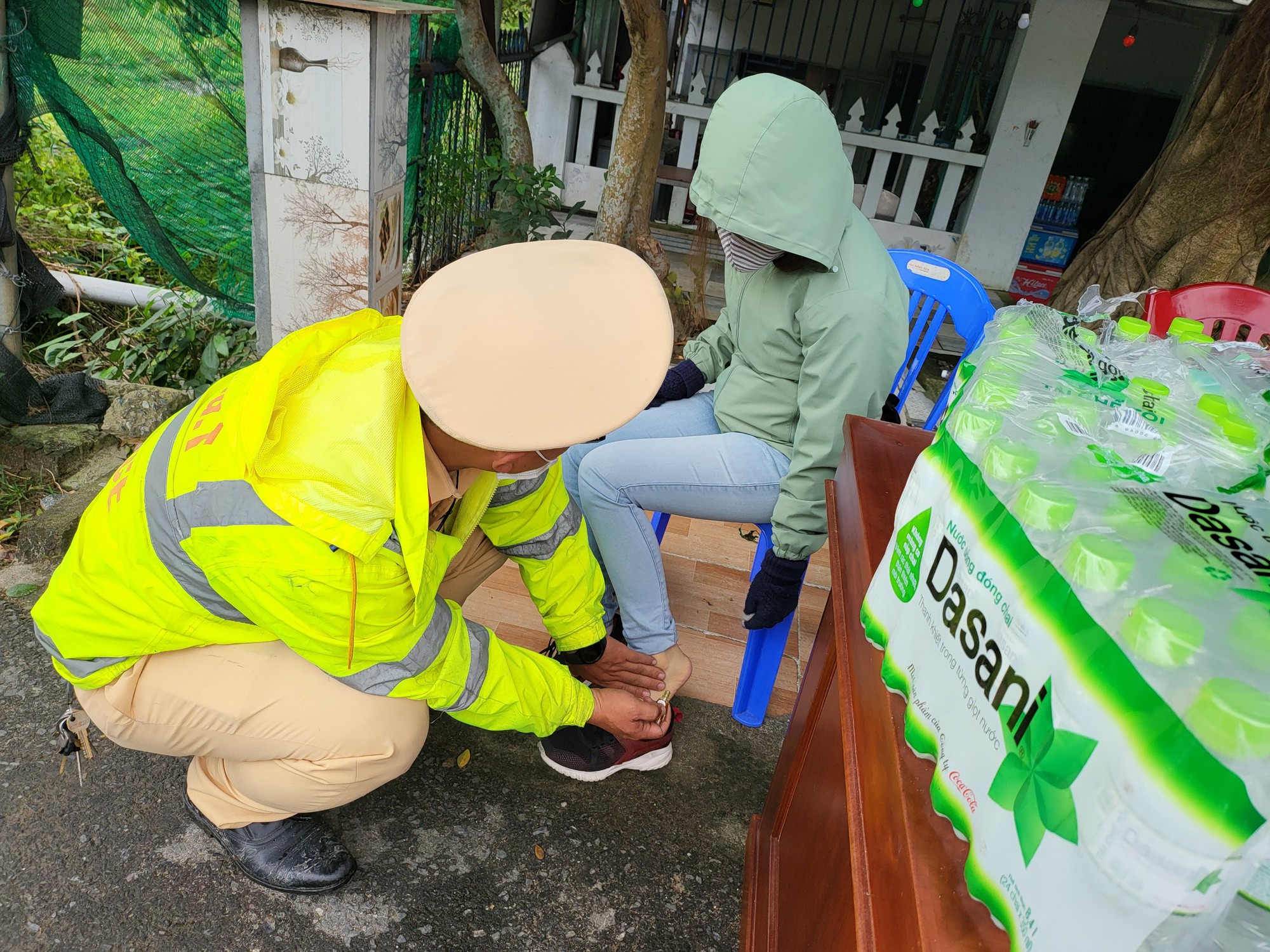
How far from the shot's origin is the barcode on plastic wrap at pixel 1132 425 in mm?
913

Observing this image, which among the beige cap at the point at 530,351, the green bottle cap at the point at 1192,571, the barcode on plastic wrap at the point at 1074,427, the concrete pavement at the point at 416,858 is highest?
the barcode on plastic wrap at the point at 1074,427

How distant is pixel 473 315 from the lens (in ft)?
3.88

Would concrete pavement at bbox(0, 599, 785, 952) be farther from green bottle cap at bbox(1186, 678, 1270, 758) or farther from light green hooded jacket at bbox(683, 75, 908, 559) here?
green bottle cap at bbox(1186, 678, 1270, 758)

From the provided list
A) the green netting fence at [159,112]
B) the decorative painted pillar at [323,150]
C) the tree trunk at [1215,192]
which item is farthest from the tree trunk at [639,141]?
the tree trunk at [1215,192]

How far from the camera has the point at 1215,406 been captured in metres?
1.00

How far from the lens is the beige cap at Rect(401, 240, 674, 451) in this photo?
46.3 inches

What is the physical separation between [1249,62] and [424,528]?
4.49 m

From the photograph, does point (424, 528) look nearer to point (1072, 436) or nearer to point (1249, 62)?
point (1072, 436)

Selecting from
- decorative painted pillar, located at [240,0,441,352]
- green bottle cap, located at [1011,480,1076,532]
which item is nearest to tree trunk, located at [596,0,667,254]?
decorative painted pillar, located at [240,0,441,352]

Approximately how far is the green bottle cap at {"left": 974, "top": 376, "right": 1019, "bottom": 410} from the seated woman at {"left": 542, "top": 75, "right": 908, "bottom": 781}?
830 millimetres

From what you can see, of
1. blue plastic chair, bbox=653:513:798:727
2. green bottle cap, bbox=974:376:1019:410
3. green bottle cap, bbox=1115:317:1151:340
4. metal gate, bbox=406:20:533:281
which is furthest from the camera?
metal gate, bbox=406:20:533:281

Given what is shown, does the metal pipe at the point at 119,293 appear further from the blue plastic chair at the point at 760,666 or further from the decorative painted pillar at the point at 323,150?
the blue plastic chair at the point at 760,666

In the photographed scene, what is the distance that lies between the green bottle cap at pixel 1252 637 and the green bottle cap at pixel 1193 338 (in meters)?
0.78

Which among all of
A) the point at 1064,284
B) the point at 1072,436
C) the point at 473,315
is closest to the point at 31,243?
the point at 473,315
